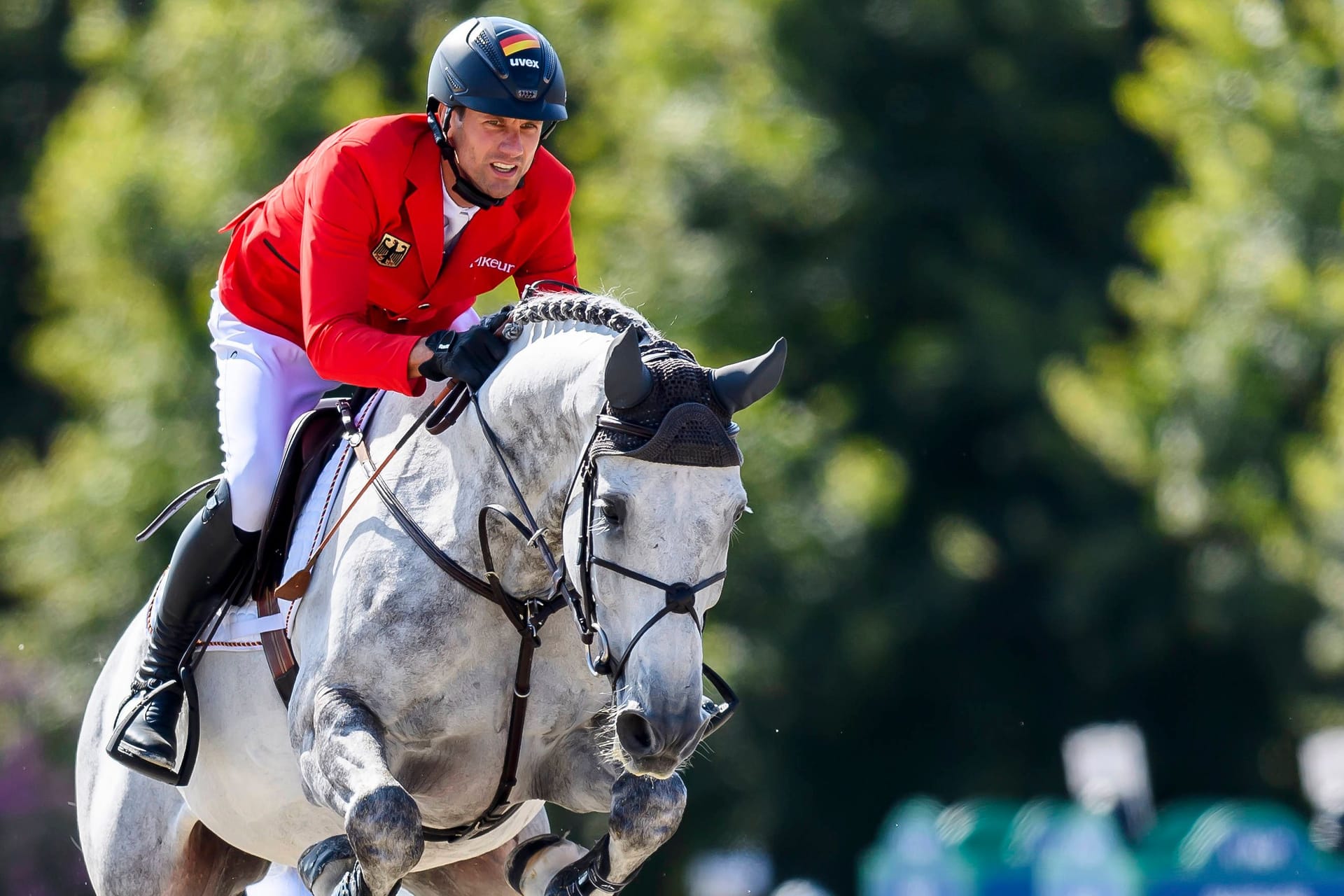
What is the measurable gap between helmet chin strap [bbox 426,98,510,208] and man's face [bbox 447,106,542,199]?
1 cm

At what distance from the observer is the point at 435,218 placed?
541 cm

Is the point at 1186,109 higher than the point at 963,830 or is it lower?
higher

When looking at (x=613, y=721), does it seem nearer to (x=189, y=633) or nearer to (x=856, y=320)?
(x=189, y=633)

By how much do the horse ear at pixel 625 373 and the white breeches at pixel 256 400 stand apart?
1.38 meters

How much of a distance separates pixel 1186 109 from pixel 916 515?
189 inches

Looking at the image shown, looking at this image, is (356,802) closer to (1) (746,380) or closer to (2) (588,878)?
(2) (588,878)

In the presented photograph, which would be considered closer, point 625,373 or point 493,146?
point 625,373

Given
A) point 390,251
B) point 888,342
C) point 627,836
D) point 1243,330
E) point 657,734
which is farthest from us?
point 888,342

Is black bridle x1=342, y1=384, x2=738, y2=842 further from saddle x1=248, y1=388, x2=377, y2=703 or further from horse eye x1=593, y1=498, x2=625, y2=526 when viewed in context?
saddle x1=248, y1=388, x2=377, y2=703

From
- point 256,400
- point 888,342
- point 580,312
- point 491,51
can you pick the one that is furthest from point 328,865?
point 888,342

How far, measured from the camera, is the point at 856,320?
61.5ft

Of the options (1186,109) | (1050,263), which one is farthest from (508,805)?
(1050,263)

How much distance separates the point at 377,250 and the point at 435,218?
18 centimetres

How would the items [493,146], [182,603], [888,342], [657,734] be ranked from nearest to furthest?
[657,734], [493,146], [182,603], [888,342]
